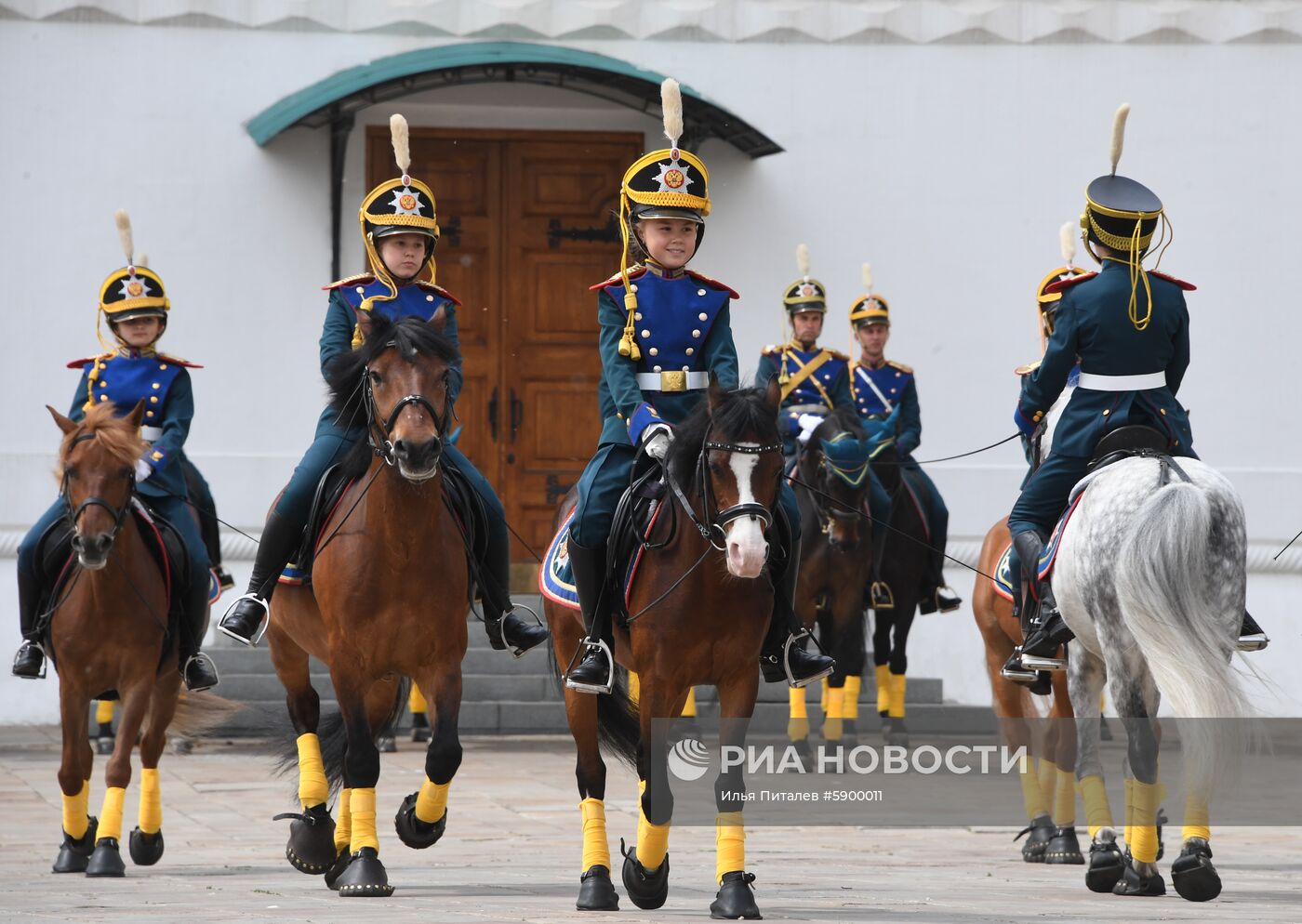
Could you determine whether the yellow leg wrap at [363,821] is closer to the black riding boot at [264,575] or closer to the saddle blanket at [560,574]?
the black riding boot at [264,575]

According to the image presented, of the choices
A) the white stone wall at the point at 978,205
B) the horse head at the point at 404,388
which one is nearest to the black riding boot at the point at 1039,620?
the horse head at the point at 404,388

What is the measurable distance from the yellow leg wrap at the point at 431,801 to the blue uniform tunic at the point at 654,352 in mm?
1276

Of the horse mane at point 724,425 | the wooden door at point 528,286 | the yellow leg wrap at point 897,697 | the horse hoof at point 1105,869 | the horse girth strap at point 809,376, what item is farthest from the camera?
the wooden door at point 528,286

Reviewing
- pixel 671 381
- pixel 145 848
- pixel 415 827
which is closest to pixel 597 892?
pixel 415 827

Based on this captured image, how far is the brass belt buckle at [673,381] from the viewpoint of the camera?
8.10 metres

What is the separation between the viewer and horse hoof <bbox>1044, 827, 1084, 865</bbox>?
9.48m

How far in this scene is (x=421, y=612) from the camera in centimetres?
804

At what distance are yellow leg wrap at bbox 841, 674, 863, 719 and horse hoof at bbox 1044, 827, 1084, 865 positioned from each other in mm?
4544

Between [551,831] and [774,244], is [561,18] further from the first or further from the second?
[551,831]

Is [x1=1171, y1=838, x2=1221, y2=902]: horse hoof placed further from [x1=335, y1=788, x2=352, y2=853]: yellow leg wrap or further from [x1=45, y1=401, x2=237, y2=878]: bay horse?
[x1=45, y1=401, x2=237, y2=878]: bay horse

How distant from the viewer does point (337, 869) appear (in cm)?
848

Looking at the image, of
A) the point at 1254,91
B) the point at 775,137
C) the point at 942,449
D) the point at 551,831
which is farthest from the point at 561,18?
the point at 551,831

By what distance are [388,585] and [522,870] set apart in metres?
1.81

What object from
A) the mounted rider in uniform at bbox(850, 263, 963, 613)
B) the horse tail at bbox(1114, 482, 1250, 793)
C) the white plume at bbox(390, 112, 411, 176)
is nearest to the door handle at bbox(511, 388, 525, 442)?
the mounted rider in uniform at bbox(850, 263, 963, 613)
